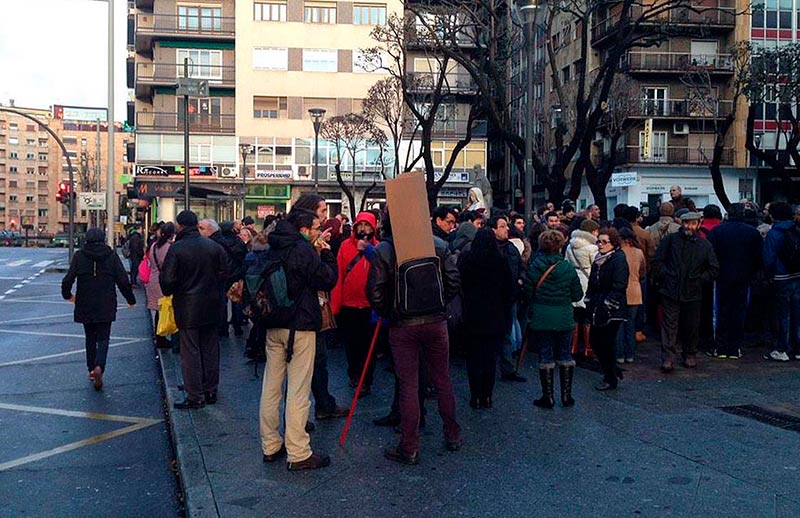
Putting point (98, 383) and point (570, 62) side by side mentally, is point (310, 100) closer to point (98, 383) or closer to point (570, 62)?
point (570, 62)

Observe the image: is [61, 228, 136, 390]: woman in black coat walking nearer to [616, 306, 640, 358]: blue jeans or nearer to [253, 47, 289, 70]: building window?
[616, 306, 640, 358]: blue jeans

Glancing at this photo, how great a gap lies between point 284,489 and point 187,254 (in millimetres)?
3326

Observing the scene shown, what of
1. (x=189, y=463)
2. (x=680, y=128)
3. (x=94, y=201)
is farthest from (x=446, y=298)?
(x=680, y=128)

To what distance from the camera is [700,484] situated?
18.9 ft

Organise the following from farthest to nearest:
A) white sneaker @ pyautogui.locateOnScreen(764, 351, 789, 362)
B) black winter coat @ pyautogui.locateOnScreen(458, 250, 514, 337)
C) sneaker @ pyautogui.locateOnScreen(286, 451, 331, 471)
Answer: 1. white sneaker @ pyautogui.locateOnScreen(764, 351, 789, 362)
2. black winter coat @ pyautogui.locateOnScreen(458, 250, 514, 337)
3. sneaker @ pyautogui.locateOnScreen(286, 451, 331, 471)

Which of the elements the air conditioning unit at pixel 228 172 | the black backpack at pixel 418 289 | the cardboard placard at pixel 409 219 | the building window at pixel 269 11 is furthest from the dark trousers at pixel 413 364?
the building window at pixel 269 11

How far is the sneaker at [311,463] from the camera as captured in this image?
6.16 meters

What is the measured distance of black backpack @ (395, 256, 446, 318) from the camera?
6.26 m

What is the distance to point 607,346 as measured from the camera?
8.80 meters

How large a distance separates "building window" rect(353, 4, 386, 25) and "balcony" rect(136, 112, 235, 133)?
30.9 feet

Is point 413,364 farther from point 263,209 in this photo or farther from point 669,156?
point 669,156

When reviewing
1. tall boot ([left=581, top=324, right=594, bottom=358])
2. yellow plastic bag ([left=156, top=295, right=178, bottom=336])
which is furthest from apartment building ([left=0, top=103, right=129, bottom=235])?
tall boot ([left=581, top=324, right=594, bottom=358])

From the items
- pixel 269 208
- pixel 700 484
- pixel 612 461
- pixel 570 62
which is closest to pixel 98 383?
pixel 612 461

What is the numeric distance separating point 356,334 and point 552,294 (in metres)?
2.33
